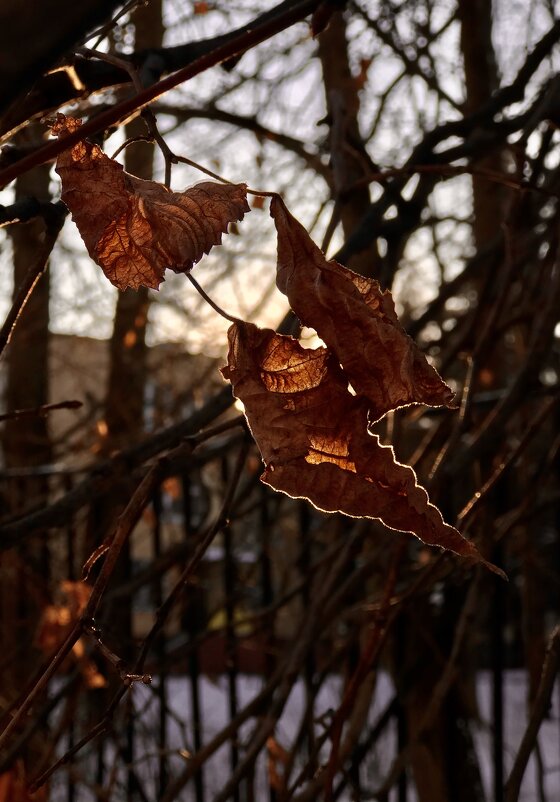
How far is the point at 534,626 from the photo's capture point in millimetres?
2572

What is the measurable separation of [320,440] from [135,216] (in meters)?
0.22

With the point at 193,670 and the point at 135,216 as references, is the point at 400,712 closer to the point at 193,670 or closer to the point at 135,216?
the point at 193,670

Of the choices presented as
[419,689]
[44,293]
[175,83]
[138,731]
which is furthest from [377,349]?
[44,293]

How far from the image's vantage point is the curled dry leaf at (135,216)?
0.69 meters

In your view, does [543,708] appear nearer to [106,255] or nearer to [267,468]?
[267,468]

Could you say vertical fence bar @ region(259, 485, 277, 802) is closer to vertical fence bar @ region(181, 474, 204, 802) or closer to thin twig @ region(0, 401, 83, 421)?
vertical fence bar @ region(181, 474, 204, 802)

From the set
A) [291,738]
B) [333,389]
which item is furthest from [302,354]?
[291,738]

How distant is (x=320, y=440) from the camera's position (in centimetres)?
72

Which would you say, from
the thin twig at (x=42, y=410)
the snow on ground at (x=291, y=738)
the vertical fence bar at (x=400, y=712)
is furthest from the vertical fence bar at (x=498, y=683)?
the thin twig at (x=42, y=410)

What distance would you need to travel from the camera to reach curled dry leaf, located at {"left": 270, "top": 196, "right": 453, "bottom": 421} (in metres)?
0.72

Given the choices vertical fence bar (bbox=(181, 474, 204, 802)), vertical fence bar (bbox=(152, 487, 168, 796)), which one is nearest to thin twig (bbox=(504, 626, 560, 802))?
vertical fence bar (bbox=(152, 487, 168, 796))

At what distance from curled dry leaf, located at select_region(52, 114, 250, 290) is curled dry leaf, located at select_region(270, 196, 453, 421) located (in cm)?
5

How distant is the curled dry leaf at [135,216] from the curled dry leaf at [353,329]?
0.05 meters

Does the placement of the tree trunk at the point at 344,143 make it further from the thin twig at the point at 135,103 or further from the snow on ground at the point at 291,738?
the snow on ground at the point at 291,738
